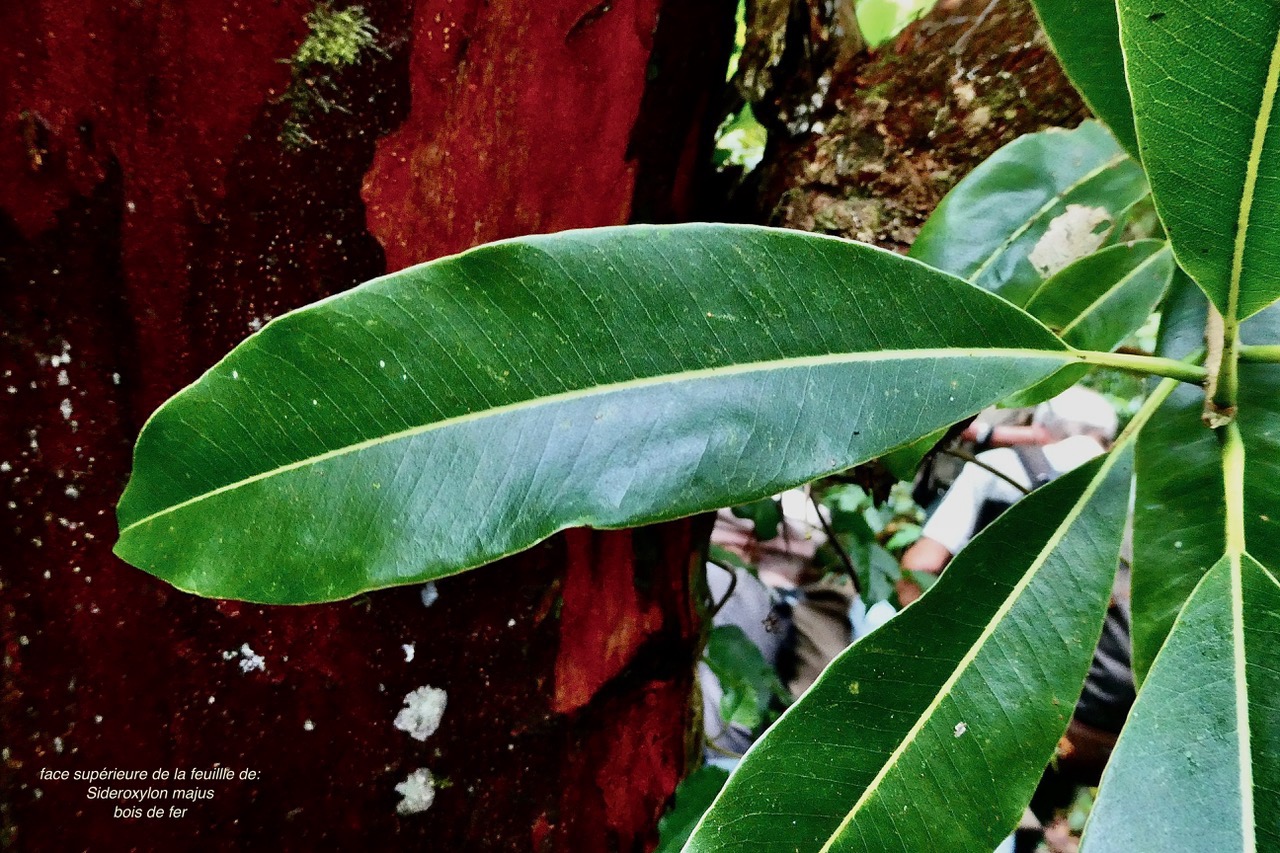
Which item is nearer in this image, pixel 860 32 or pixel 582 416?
pixel 582 416

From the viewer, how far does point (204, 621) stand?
526 mm

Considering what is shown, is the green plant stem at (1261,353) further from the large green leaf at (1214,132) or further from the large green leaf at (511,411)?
the large green leaf at (511,411)

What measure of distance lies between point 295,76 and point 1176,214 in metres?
0.55

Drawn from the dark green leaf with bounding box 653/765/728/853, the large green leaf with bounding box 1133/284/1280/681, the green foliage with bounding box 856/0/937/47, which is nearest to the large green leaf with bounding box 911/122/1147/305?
the large green leaf with bounding box 1133/284/1280/681

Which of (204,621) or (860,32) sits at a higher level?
(860,32)

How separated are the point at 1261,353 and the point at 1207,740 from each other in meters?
0.22

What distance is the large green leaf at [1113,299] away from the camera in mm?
583

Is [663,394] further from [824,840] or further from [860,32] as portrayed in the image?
[860,32]

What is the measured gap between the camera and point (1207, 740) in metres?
0.35

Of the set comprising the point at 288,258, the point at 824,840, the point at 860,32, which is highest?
the point at 860,32

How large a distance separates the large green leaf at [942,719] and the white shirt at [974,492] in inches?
59.2

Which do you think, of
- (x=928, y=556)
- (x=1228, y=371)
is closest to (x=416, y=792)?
(x=1228, y=371)

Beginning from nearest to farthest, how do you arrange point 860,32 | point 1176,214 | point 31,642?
point 1176,214, point 31,642, point 860,32

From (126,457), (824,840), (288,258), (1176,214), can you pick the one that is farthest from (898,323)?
(126,457)
